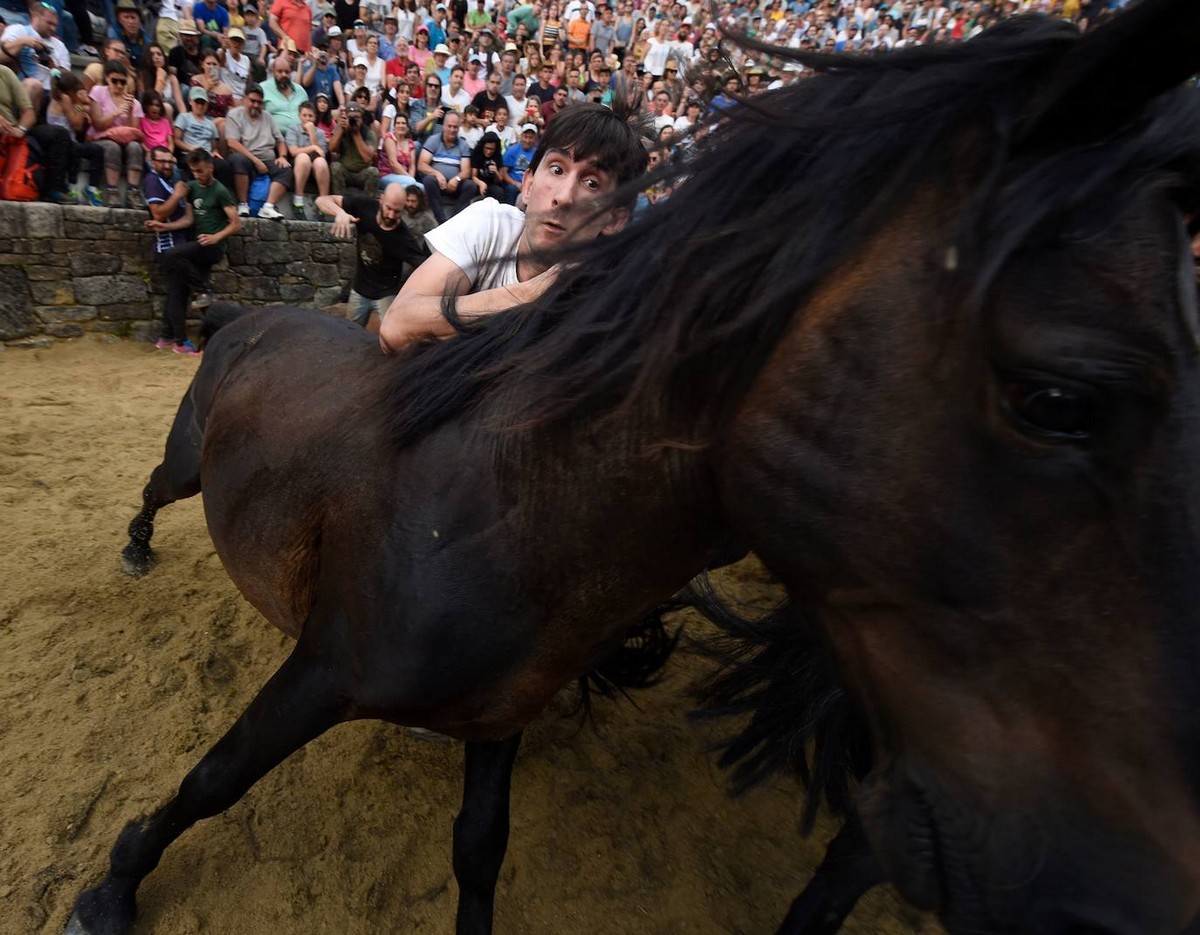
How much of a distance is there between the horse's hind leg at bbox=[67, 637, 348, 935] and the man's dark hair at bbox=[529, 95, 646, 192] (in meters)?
1.39

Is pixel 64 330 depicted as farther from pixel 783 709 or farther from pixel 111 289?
pixel 783 709

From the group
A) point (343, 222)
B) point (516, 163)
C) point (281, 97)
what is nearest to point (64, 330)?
point (343, 222)

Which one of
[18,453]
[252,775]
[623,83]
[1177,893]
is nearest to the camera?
[1177,893]

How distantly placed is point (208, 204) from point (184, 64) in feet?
10.5

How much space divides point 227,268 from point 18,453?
446cm

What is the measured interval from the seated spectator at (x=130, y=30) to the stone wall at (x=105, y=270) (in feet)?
9.63

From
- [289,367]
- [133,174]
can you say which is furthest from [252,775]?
[133,174]

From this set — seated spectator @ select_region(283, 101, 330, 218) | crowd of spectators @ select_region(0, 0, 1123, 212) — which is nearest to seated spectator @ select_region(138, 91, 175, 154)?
crowd of spectators @ select_region(0, 0, 1123, 212)

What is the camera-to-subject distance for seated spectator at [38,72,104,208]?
7074 millimetres

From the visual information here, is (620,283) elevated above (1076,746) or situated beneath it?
elevated above

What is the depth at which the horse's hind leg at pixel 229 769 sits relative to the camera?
63.9 inches

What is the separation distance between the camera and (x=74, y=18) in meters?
8.76

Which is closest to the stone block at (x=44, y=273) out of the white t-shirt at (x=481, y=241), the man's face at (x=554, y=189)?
the white t-shirt at (x=481, y=241)

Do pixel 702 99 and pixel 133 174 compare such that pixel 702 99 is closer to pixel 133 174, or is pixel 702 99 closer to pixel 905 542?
pixel 905 542
